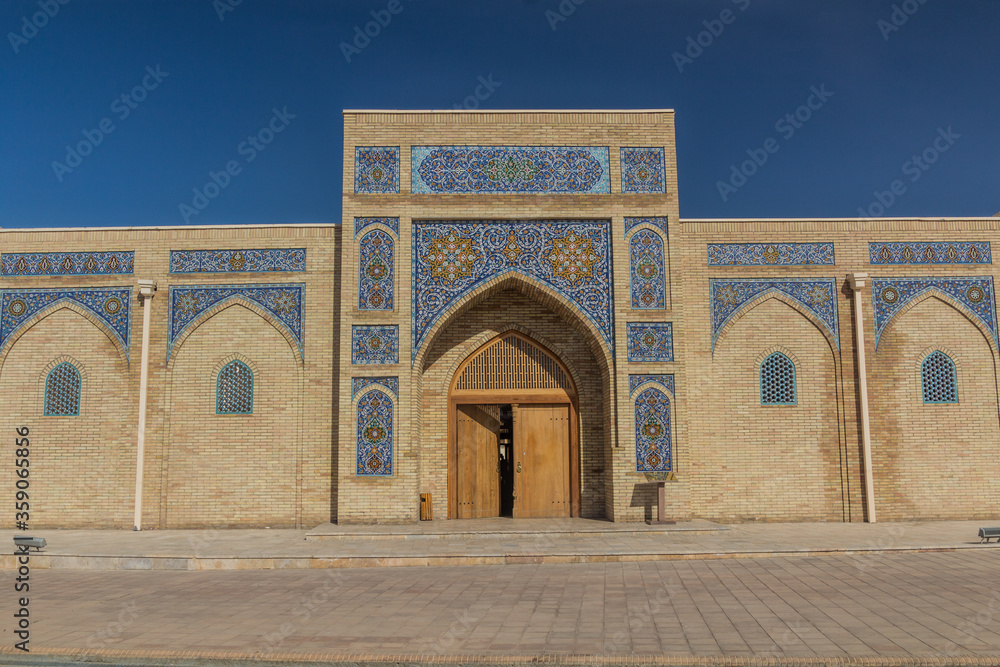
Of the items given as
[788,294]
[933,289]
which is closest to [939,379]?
[933,289]

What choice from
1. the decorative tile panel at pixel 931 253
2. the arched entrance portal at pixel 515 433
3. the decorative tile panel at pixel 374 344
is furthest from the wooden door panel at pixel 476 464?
the decorative tile panel at pixel 931 253

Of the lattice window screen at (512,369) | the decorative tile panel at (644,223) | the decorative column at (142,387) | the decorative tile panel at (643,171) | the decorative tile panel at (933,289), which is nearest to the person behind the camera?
the decorative column at (142,387)

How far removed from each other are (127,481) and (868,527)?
9075mm

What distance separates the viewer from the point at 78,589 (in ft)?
21.7

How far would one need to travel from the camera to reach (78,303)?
10.4 meters

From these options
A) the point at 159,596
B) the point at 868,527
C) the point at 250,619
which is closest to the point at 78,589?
the point at 159,596

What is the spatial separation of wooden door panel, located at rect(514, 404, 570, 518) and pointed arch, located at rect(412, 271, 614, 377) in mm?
1088

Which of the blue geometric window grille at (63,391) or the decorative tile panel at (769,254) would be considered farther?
the decorative tile panel at (769,254)

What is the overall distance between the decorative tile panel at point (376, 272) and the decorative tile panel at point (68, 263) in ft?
10.1

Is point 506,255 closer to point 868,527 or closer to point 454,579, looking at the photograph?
point 454,579

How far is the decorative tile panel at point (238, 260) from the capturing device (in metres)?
10.4

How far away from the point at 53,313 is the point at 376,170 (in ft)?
15.0

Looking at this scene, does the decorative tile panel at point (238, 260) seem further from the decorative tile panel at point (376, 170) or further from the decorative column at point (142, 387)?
the decorative tile panel at point (376, 170)

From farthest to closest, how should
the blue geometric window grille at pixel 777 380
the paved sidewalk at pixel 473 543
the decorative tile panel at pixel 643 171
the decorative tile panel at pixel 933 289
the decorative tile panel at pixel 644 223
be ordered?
the decorative tile panel at pixel 933 289
the blue geometric window grille at pixel 777 380
the decorative tile panel at pixel 643 171
the decorative tile panel at pixel 644 223
the paved sidewalk at pixel 473 543
